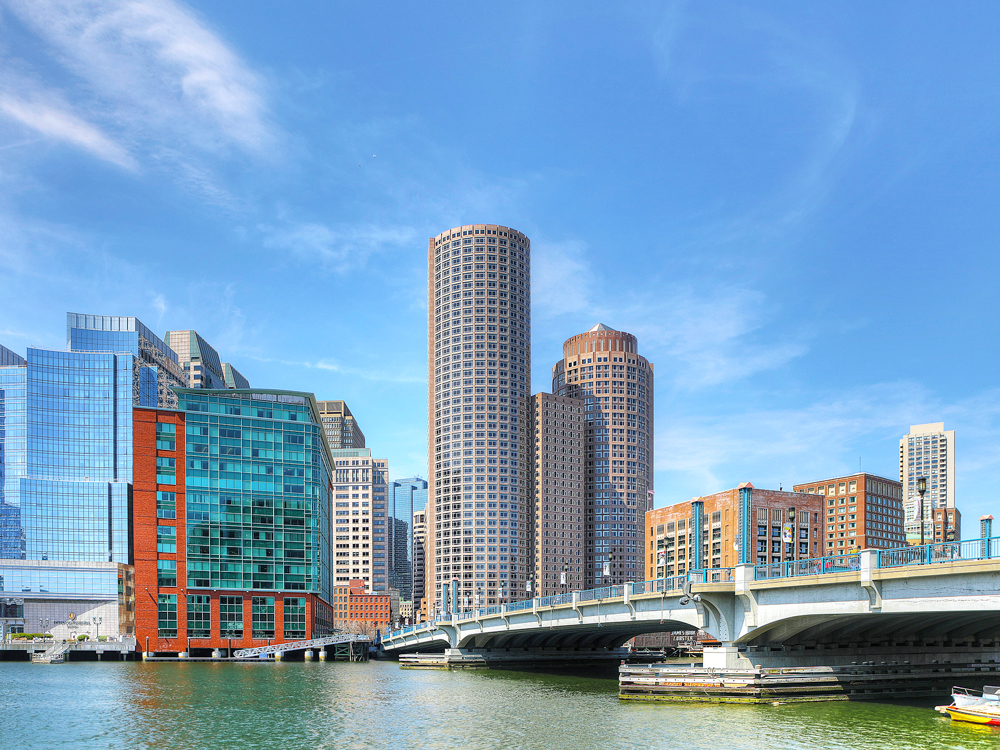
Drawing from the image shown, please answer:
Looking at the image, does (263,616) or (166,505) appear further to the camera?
(263,616)

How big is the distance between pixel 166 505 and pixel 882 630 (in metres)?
114

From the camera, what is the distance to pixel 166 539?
481 feet

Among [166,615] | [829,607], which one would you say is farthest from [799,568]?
[166,615]

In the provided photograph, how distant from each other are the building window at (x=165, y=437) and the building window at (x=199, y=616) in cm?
2365

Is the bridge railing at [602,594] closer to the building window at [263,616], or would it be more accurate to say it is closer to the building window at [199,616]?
the building window at [263,616]

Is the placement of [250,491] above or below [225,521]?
above

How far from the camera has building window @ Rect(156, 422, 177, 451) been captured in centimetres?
14688

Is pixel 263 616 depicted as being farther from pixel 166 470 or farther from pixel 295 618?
pixel 166 470

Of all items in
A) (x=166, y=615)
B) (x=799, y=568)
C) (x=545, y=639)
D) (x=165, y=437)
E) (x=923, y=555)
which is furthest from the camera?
(x=165, y=437)

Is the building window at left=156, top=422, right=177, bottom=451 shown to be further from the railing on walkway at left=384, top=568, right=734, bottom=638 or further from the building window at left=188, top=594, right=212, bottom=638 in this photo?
the railing on walkway at left=384, top=568, right=734, bottom=638

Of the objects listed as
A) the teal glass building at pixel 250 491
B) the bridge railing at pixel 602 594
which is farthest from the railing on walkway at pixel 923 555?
the teal glass building at pixel 250 491

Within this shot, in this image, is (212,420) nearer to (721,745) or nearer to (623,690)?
(623,690)

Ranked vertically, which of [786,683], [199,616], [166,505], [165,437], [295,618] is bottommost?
[295,618]

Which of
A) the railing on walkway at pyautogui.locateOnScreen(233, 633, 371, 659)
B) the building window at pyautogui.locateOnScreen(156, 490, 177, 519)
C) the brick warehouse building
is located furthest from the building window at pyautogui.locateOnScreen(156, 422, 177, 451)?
the railing on walkway at pyautogui.locateOnScreen(233, 633, 371, 659)
